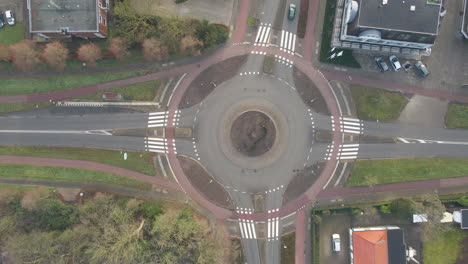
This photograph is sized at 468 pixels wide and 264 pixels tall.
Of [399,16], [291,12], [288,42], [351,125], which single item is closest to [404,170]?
[351,125]

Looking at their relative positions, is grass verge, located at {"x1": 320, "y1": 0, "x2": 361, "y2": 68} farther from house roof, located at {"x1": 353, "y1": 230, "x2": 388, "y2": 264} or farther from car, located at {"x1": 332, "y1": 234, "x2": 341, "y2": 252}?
car, located at {"x1": 332, "y1": 234, "x2": 341, "y2": 252}

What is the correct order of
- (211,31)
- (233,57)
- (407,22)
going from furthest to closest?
(233,57)
(211,31)
(407,22)

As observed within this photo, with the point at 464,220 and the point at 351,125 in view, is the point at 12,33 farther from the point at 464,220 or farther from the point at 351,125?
the point at 464,220

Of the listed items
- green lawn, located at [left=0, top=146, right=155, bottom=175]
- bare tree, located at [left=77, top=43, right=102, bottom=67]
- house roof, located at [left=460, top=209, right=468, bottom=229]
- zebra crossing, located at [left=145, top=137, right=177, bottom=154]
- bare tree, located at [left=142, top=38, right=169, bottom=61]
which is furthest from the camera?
zebra crossing, located at [left=145, top=137, right=177, bottom=154]

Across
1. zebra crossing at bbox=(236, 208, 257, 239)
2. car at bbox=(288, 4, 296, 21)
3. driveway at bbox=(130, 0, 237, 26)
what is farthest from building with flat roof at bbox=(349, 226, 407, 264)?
driveway at bbox=(130, 0, 237, 26)

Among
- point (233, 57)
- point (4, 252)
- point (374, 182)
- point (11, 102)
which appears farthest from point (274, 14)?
point (4, 252)

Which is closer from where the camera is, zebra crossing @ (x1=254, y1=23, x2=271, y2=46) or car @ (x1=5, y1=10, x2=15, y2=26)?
car @ (x1=5, y1=10, x2=15, y2=26)

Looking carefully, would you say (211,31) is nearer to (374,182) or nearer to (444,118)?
(374,182)

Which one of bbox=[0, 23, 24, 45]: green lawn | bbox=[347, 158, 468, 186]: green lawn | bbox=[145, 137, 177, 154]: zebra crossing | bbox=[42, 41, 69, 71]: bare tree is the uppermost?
bbox=[0, 23, 24, 45]: green lawn
